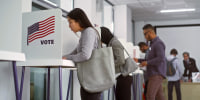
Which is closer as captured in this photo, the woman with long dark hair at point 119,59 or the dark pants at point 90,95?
the dark pants at point 90,95

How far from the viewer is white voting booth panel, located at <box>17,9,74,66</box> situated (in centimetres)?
176

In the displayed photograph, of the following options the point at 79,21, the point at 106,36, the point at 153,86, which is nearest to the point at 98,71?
the point at 79,21

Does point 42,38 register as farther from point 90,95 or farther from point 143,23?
point 143,23

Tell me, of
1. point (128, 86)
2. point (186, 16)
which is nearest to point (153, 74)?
point (128, 86)

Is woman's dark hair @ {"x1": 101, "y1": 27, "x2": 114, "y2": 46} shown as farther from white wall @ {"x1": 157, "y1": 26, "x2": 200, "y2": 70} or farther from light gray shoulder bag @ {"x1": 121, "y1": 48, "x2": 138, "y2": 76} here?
white wall @ {"x1": 157, "y1": 26, "x2": 200, "y2": 70}

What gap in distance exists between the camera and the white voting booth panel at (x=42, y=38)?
1.76 metres

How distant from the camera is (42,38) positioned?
6.09 ft

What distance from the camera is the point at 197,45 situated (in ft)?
28.6

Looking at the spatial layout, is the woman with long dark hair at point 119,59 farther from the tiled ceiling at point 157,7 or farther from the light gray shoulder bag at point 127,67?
the tiled ceiling at point 157,7

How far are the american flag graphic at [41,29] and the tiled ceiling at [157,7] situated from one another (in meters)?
5.02

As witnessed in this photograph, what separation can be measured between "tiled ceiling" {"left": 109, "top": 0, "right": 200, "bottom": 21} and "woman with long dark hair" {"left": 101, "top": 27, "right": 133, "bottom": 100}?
14.6 feet

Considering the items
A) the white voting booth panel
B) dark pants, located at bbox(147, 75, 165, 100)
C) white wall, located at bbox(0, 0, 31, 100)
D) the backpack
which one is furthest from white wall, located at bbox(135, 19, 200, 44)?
the white voting booth panel

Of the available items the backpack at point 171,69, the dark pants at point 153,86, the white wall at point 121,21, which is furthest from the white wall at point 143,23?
the dark pants at point 153,86

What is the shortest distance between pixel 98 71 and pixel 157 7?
5862 millimetres
